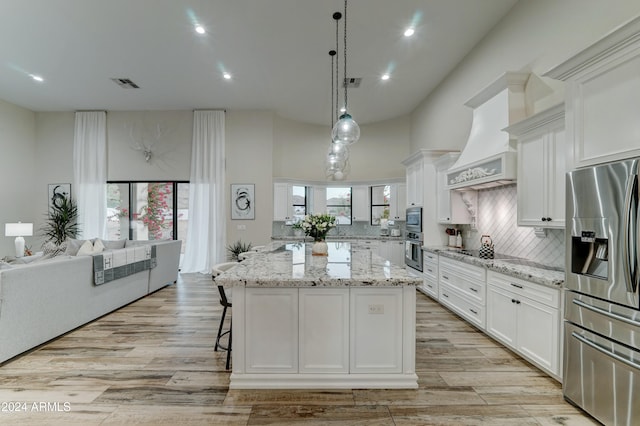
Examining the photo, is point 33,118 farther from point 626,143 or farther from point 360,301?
point 626,143

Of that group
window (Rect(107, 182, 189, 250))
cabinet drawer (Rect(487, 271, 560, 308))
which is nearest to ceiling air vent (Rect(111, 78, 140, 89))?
window (Rect(107, 182, 189, 250))

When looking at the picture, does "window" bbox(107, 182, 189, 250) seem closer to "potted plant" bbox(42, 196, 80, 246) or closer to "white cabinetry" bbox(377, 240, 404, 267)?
"potted plant" bbox(42, 196, 80, 246)

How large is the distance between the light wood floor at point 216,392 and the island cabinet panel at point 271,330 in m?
0.21

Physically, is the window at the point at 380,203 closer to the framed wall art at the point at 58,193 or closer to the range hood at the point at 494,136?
the range hood at the point at 494,136

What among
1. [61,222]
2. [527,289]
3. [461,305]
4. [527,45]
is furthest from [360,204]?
[61,222]

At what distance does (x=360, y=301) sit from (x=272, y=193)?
496cm

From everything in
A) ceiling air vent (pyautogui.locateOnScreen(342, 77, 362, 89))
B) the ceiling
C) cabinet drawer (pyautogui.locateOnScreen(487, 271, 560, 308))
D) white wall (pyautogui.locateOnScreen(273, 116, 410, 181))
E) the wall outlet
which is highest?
the ceiling

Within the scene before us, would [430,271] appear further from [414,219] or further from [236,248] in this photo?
[236,248]

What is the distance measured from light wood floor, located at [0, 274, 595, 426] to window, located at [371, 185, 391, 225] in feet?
13.5

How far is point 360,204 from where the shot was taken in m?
7.26

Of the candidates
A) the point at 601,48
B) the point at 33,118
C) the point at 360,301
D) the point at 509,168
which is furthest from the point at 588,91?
the point at 33,118

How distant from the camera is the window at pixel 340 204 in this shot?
7.44 meters

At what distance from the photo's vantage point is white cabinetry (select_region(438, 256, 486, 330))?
3.26 m

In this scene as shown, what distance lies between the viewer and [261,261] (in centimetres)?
288
